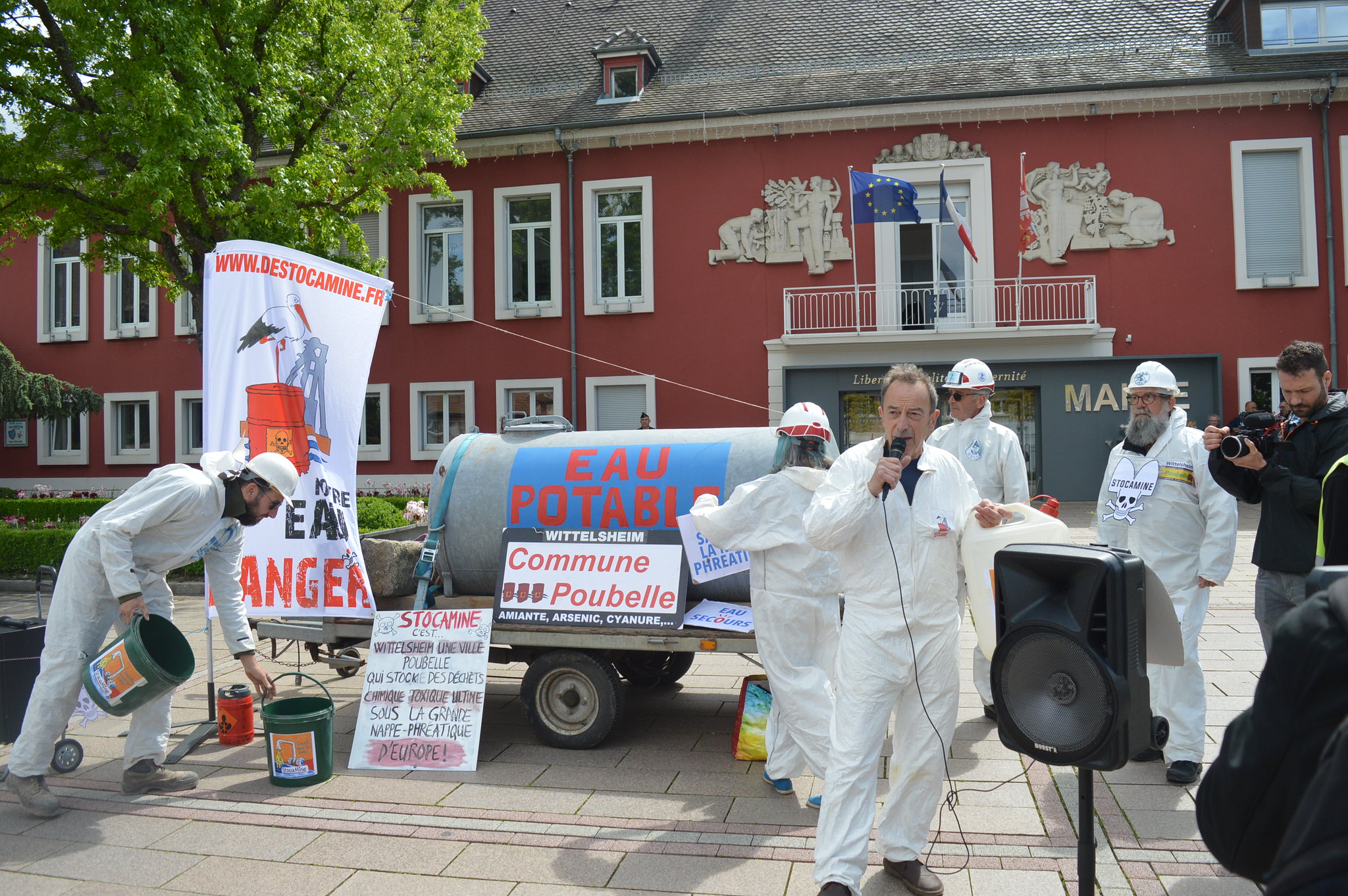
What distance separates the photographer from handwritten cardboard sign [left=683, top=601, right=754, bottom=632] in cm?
548

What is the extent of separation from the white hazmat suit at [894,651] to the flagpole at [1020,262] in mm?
16345

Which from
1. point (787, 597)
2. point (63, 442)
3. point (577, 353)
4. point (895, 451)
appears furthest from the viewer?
point (63, 442)

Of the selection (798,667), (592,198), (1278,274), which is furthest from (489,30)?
(798,667)

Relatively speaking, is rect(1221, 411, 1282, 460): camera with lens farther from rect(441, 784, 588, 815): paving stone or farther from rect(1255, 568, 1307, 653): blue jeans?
rect(441, 784, 588, 815): paving stone

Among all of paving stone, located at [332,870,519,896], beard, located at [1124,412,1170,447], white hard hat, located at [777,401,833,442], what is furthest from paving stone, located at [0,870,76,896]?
beard, located at [1124,412,1170,447]

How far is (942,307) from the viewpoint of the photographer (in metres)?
20.0

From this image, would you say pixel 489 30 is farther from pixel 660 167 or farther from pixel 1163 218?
pixel 1163 218

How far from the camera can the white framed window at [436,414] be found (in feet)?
71.5

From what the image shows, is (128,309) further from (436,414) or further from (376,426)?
(436,414)

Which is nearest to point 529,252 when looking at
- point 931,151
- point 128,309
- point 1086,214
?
point 931,151

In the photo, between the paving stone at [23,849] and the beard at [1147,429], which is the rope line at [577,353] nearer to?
the beard at [1147,429]

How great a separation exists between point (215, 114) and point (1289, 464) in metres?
13.0

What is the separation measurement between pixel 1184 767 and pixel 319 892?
4249 mm

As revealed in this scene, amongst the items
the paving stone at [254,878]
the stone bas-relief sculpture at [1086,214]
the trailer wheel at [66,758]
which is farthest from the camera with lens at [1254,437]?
the stone bas-relief sculpture at [1086,214]
